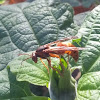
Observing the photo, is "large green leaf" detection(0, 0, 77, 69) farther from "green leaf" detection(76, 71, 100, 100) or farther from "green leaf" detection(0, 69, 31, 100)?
"green leaf" detection(76, 71, 100, 100)

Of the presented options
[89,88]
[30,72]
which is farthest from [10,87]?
[89,88]

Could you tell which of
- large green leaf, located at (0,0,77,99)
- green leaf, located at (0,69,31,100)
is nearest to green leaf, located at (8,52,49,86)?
green leaf, located at (0,69,31,100)

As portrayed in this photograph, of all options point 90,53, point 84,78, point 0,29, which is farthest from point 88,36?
point 0,29

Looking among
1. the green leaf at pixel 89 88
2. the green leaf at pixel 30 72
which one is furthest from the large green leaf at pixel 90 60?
the green leaf at pixel 30 72

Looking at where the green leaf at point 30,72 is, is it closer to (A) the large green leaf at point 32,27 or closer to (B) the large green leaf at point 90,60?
(B) the large green leaf at point 90,60

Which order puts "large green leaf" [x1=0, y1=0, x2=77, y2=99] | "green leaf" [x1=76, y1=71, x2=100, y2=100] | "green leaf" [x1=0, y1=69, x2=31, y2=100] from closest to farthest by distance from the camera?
1. "green leaf" [x1=76, y1=71, x2=100, y2=100]
2. "green leaf" [x1=0, y1=69, x2=31, y2=100]
3. "large green leaf" [x1=0, y1=0, x2=77, y2=99]

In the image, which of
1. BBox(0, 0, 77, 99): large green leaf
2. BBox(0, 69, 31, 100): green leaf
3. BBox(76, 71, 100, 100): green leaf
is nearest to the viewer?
BBox(76, 71, 100, 100): green leaf
